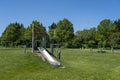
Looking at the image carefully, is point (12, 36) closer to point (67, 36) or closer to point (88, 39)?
point (67, 36)

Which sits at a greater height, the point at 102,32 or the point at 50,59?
the point at 102,32

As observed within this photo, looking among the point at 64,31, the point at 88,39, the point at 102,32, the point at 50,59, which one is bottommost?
the point at 50,59

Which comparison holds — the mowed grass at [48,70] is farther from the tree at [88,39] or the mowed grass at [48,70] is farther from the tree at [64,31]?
the tree at [88,39]

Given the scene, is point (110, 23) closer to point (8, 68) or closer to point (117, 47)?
point (117, 47)

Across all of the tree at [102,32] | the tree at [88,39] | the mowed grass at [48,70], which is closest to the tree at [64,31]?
the tree at [88,39]

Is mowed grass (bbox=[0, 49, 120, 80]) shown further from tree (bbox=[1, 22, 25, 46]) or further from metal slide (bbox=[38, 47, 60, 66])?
tree (bbox=[1, 22, 25, 46])

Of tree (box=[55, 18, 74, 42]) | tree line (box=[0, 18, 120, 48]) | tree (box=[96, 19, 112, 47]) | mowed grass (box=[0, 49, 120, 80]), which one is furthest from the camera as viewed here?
tree (box=[55, 18, 74, 42])

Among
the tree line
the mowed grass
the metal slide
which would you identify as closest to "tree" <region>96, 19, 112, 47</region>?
the tree line

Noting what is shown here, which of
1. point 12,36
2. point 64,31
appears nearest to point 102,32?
point 64,31

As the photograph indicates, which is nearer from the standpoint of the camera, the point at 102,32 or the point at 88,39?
the point at 102,32

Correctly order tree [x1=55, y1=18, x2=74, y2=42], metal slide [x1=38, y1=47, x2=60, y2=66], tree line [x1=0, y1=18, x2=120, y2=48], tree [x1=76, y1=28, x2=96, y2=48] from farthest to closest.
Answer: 1. tree [x1=76, y1=28, x2=96, y2=48]
2. tree [x1=55, y1=18, x2=74, y2=42]
3. tree line [x1=0, y1=18, x2=120, y2=48]
4. metal slide [x1=38, y1=47, x2=60, y2=66]

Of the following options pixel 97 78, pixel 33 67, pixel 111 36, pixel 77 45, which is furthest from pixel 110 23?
pixel 97 78

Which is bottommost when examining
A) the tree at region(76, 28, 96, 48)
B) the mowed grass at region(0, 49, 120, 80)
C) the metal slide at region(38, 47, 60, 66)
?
the mowed grass at region(0, 49, 120, 80)

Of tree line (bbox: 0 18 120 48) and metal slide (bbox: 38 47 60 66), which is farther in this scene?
tree line (bbox: 0 18 120 48)
